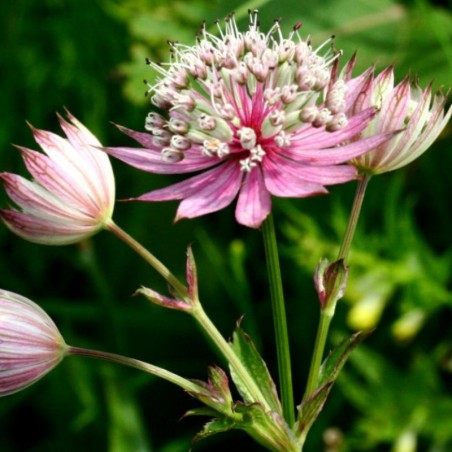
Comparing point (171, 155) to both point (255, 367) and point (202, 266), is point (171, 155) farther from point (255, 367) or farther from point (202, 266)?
point (202, 266)

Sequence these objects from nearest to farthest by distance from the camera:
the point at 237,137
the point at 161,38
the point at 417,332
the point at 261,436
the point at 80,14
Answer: the point at 261,436 → the point at 237,137 → the point at 417,332 → the point at 161,38 → the point at 80,14

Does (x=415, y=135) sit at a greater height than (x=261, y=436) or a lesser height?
greater

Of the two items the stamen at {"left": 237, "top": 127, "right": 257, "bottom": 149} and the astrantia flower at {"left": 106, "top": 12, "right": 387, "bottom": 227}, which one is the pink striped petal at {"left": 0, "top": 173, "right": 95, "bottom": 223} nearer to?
the astrantia flower at {"left": 106, "top": 12, "right": 387, "bottom": 227}

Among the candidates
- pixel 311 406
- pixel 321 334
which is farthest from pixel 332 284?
pixel 311 406

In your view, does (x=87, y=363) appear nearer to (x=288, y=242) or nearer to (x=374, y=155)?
(x=288, y=242)

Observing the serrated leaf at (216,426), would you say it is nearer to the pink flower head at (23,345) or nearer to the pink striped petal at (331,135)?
the pink flower head at (23,345)

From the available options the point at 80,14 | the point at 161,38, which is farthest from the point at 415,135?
the point at 80,14
